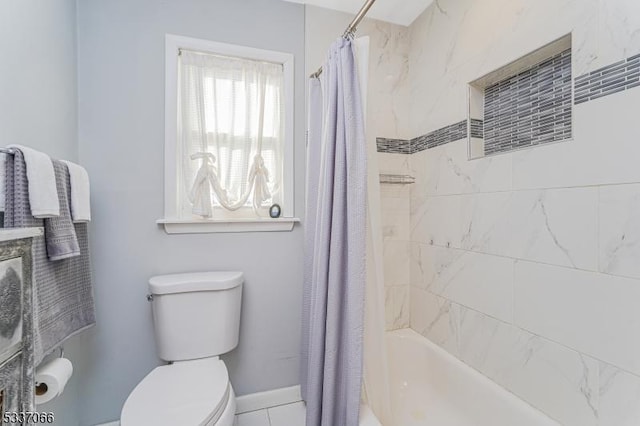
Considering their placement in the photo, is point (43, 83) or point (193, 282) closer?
point (43, 83)

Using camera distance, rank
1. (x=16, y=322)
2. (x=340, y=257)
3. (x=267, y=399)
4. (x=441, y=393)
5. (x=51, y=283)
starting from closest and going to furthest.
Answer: (x=16, y=322) → (x=51, y=283) → (x=340, y=257) → (x=441, y=393) → (x=267, y=399)

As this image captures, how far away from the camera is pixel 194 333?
1.37 m

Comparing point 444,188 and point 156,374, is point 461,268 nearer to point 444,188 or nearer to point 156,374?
point 444,188

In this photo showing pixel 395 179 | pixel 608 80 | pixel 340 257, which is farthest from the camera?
pixel 395 179

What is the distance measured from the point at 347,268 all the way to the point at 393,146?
1.05 m

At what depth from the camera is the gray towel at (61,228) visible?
3.32 feet

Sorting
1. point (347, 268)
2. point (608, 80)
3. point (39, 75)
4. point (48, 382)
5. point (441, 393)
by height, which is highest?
point (39, 75)

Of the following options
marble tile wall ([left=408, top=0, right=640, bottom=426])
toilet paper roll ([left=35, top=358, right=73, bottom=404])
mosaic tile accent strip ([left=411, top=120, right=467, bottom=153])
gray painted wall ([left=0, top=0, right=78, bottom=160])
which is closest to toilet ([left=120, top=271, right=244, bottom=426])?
toilet paper roll ([left=35, top=358, right=73, bottom=404])

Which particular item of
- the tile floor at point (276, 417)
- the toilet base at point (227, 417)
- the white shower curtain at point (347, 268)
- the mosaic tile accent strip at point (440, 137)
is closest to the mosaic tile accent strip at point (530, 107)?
the mosaic tile accent strip at point (440, 137)

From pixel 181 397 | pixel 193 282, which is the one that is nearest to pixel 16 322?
pixel 181 397

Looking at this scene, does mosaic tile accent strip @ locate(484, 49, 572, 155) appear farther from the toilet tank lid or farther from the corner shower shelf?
the toilet tank lid

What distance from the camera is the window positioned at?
1506 mm

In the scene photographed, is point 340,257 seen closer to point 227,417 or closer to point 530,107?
point 227,417

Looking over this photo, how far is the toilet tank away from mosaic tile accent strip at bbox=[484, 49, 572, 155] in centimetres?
149
